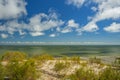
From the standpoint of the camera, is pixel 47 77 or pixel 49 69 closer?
pixel 47 77

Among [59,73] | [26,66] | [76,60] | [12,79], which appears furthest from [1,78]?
[76,60]

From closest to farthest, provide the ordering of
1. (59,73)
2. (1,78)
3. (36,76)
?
(1,78)
(36,76)
(59,73)

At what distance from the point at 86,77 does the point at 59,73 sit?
10.3 feet

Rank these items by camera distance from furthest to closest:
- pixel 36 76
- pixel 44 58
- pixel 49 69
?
1. pixel 44 58
2. pixel 49 69
3. pixel 36 76

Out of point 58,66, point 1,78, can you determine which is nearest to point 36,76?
point 1,78

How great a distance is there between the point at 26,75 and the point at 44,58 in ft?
31.0

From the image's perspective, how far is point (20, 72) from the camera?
47.4ft

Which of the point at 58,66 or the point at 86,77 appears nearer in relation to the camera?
the point at 86,77

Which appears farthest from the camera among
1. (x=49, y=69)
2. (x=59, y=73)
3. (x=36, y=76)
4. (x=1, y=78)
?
(x=49, y=69)

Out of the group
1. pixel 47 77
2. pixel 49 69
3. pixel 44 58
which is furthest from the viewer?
pixel 44 58

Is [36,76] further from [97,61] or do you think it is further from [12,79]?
[97,61]

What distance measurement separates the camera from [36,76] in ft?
49.6

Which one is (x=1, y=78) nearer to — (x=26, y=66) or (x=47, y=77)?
(x=26, y=66)

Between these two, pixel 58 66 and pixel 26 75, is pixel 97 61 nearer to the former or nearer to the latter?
pixel 58 66
